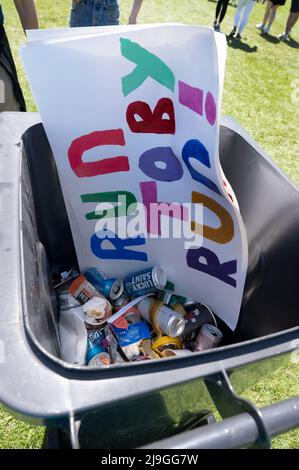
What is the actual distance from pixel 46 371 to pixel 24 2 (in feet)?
4.96

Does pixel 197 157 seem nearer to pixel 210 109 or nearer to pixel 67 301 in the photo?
pixel 210 109

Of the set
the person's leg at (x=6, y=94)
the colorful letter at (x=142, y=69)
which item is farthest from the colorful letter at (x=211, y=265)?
the person's leg at (x=6, y=94)

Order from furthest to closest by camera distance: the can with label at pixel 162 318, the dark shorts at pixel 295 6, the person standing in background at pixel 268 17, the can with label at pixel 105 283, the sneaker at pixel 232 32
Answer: the person standing in background at pixel 268 17, the dark shorts at pixel 295 6, the sneaker at pixel 232 32, the can with label at pixel 105 283, the can with label at pixel 162 318

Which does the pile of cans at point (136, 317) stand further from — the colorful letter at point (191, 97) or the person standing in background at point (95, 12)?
the person standing in background at point (95, 12)

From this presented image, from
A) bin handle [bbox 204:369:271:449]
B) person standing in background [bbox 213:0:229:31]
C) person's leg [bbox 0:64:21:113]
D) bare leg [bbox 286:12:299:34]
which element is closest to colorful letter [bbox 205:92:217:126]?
bin handle [bbox 204:369:271:449]

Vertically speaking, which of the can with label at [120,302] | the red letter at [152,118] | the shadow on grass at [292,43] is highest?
the red letter at [152,118]

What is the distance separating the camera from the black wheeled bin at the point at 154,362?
59 cm

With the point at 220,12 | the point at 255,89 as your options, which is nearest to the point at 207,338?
the point at 255,89

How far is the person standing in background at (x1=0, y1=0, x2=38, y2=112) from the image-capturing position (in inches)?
61.2

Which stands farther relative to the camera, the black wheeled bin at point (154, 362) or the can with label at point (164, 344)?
the can with label at point (164, 344)

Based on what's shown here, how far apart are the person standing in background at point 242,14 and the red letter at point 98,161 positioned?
457 cm

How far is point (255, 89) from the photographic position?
3824mm

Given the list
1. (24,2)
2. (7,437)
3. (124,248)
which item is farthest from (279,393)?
(24,2)

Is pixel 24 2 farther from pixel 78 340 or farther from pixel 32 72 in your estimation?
pixel 78 340
